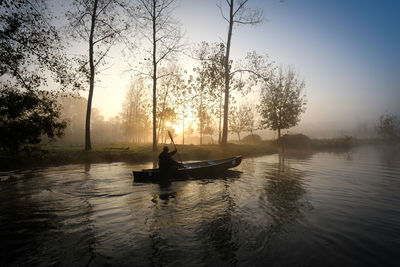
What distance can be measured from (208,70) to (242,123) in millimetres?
28970

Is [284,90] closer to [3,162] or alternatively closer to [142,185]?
[142,185]

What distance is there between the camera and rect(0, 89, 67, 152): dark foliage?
10.0 meters

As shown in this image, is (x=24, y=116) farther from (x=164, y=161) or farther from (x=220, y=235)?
(x=220, y=235)

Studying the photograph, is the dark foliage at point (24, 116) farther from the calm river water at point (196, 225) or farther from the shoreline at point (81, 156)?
the calm river water at point (196, 225)

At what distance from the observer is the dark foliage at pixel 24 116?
32.9 ft

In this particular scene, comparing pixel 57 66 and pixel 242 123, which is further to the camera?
pixel 242 123

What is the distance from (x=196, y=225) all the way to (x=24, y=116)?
33.5 feet

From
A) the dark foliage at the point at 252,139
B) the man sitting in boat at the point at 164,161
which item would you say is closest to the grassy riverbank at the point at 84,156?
the man sitting in boat at the point at 164,161

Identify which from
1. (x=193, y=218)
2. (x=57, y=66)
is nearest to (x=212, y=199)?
(x=193, y=218)

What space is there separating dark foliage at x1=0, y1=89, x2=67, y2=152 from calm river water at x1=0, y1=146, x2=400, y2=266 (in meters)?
2.45

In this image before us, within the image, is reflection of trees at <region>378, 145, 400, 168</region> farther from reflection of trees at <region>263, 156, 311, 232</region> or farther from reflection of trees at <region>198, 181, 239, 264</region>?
reflection of trees at <region>198, 181, 239, 264</region>

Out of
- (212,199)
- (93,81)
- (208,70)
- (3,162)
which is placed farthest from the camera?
(208,70)

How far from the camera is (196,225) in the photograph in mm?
6484

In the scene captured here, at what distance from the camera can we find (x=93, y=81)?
21203mm
